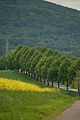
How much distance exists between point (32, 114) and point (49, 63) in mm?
60836

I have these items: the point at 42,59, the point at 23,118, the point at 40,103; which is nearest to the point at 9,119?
the point at 23,118

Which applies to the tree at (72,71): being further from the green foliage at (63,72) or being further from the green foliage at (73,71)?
the green foliage at (63,72)

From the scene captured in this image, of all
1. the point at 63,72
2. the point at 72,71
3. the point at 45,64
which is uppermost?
the point at 72,71

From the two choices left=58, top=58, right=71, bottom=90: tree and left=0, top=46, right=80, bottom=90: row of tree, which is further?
left=58, top=58, right=71, bottom=90: tree

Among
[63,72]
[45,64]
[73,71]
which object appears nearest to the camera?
[73,71]

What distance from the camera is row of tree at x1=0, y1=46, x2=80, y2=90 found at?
243 ft

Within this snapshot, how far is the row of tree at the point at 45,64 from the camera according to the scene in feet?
243

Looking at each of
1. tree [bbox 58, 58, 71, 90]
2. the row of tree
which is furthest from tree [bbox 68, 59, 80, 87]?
tree [bbox 58, 58, 71, 90]

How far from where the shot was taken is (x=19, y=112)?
23.6 meters

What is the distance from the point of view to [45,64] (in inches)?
3344

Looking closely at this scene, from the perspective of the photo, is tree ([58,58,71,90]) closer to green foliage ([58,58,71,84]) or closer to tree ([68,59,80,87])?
green foliage ([58,58,71,84])

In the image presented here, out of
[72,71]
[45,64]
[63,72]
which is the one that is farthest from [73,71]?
[45,64]

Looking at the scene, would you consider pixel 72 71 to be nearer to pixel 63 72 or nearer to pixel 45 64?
pixel 63 72

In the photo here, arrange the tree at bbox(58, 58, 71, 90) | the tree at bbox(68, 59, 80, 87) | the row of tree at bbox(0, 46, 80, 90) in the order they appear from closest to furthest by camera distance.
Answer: the tree at bbox(68, 59, 80, 87) → the row of tree at bbox(0, 46, 80, 90) → the tree at bbox(58, 58, 71, 90)
